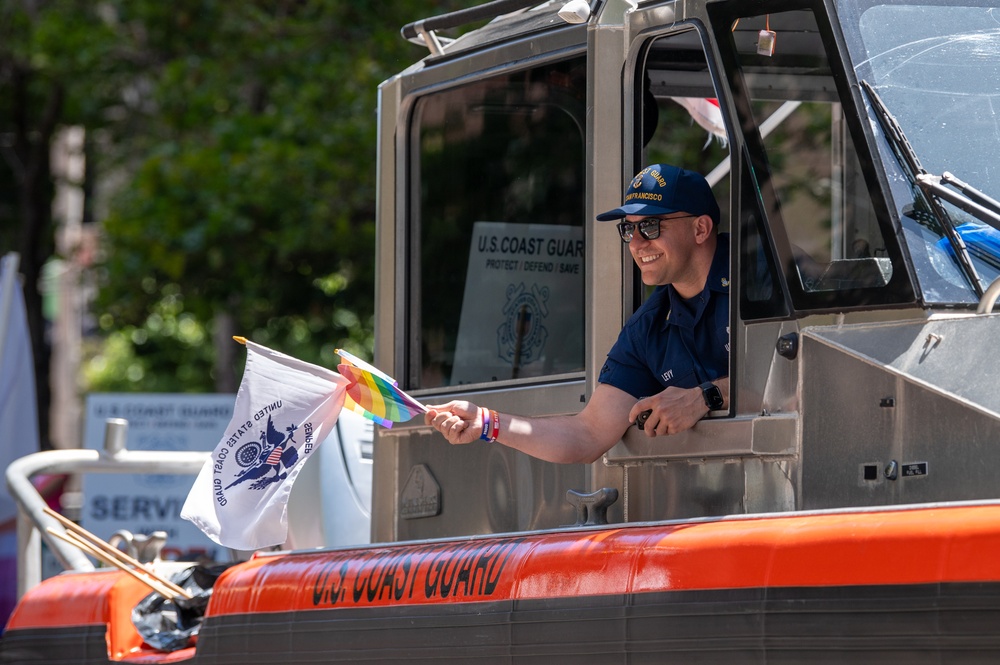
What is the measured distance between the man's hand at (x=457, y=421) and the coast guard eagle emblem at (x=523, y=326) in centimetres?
75

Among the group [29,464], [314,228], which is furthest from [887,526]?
[314,228]

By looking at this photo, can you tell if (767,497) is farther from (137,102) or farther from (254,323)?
(137,102)

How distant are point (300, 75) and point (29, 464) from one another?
7211mm

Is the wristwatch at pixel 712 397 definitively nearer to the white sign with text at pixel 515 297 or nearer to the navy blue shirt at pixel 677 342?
the navy blue shirt at pixel 677 342

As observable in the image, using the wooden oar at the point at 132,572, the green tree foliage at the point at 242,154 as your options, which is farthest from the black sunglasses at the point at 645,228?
the green tree foliage at the point at 242,154

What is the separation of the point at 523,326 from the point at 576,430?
0.78 m

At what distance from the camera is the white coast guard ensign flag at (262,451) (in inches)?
153

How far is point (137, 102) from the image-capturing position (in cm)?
1552

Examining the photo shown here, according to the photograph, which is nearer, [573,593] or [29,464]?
[573,593]

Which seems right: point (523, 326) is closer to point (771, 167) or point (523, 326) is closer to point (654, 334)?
point (654, 334)

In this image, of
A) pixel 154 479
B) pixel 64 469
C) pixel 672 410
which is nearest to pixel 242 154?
pixel 154 479

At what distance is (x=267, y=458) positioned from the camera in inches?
155

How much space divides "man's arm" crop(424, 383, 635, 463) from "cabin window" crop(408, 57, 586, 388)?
67cm

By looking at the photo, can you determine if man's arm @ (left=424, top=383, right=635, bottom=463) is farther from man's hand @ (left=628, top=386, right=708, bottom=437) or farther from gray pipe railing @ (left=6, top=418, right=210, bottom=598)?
gray pipe railing @ (left=6, top=418, right=210, bottom=598)
